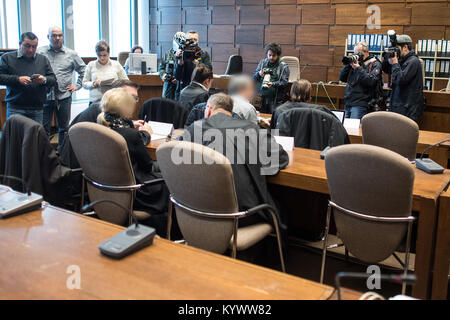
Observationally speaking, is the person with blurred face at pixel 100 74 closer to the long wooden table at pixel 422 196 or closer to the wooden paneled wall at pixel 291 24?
the long wooden table at pixel 422 196

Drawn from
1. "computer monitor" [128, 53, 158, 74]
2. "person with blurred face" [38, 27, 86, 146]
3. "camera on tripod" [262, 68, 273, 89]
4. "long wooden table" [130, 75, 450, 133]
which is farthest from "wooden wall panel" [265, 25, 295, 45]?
"person with blurred face" [38, 27, 86, 146]

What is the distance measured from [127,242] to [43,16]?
7654 mm

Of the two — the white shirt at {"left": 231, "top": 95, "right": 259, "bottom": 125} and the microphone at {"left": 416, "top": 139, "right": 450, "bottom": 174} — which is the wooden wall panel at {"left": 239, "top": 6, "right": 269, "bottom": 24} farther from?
the microphone at {"left": 416, "top": 139, "right": 450, "bottom": 174}

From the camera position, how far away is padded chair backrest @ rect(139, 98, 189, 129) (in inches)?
161

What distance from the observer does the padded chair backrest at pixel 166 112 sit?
4.09 meters

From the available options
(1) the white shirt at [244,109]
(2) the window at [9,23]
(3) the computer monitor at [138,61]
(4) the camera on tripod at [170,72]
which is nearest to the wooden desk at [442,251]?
(1) the white shirt at [244,109]

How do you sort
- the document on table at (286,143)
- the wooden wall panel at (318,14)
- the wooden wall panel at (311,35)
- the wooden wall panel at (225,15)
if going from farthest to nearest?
the wooden wall panel at (225,15)
the wooden wall panel at (311,35)
the wooden wall panel at (318,14)
the document on table at (286,143)

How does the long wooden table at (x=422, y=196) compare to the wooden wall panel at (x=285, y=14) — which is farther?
the wooden wall panel at (x=285, y=14)

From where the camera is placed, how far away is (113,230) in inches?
63.8

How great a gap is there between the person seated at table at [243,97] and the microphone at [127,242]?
209cm

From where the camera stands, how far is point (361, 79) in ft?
16.8

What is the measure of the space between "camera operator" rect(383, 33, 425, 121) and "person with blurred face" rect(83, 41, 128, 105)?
318 cm

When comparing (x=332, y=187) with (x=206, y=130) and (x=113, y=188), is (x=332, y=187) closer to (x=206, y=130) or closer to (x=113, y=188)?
(x=206, y=130)
